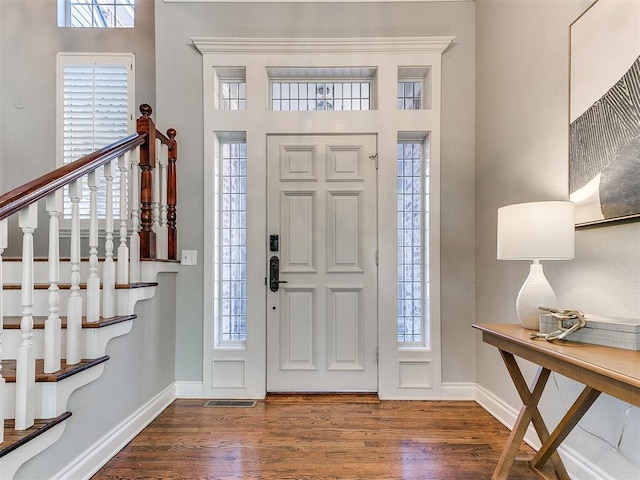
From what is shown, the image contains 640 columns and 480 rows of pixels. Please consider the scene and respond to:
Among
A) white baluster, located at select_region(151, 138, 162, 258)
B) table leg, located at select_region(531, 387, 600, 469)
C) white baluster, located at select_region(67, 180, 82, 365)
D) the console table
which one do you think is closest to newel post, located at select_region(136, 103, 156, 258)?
white baluster, located at select_region(151, 138, 162, 258)

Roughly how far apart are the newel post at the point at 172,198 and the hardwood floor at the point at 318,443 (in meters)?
1.16

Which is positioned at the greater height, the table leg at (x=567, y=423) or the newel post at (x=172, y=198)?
the newel post at (x=172, y=198)

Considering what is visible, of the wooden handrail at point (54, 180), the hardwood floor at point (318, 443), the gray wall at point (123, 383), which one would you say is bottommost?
the hardwood floor at point (318, 443)

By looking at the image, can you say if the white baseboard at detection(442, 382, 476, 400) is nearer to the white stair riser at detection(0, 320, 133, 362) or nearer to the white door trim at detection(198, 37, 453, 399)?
the white door trim at detection(198, 37, 453, 399)

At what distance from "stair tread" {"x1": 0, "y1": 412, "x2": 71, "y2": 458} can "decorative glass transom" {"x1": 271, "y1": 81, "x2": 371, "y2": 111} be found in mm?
2439

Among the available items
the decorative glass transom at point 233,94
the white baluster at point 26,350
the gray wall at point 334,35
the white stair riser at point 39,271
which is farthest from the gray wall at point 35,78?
the white baluster at point 26,350

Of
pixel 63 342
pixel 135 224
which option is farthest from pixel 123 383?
pixel 135 224

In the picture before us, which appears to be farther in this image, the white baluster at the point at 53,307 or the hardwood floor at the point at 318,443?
the hardwood floor at the point at 318,443

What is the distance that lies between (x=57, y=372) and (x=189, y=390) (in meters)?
1.30

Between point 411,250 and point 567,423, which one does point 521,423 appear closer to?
point 567,423

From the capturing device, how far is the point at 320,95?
9.41 feet

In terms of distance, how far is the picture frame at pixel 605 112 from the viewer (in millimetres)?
1361

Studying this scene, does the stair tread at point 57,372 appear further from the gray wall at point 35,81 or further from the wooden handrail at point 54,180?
the gray wall at point 35,81

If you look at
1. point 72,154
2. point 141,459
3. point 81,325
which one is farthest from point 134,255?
point 72,154
